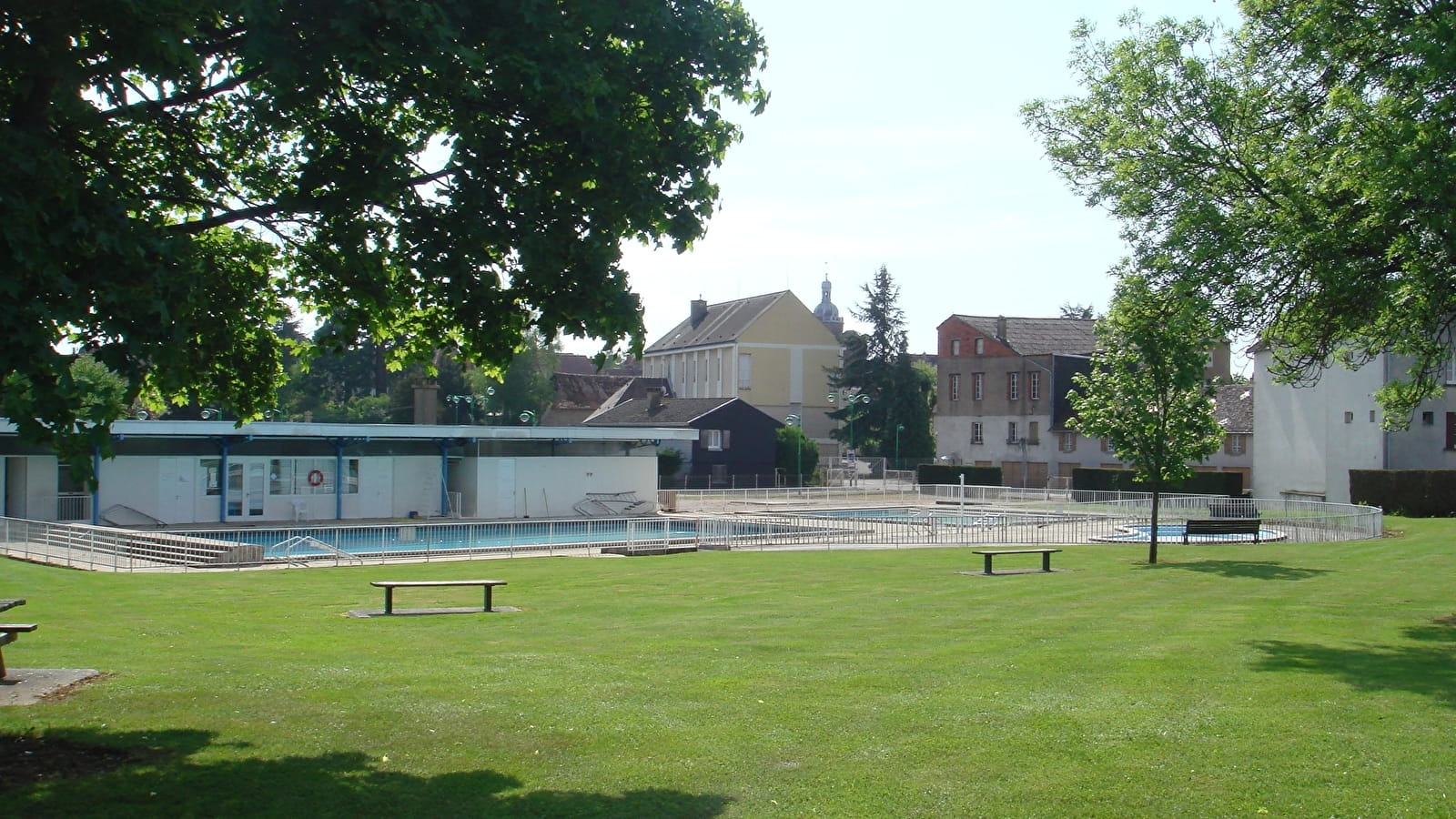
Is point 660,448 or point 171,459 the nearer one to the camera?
point 171,459

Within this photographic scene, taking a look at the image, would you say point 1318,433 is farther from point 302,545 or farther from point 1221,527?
point 302,545

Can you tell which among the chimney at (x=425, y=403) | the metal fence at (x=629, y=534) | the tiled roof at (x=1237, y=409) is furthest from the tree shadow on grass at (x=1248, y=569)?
the tiled roof at (x=1237, y=409)

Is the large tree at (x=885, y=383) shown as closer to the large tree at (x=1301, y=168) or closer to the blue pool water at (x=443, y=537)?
the blue pool water at (x=443, y=537)

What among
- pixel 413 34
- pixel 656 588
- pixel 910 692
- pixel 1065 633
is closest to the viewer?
pixel 413 34

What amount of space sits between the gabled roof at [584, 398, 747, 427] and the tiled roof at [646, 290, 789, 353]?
1859cm

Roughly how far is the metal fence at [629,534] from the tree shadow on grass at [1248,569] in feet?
27.9

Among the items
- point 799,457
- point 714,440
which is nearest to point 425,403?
point 714,440

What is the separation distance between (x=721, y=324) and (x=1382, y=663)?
90.9m

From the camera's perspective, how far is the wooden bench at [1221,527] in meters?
36.6

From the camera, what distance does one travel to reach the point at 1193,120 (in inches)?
689

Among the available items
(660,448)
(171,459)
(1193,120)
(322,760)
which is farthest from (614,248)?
(660,448)

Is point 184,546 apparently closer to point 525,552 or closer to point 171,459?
point 525,552

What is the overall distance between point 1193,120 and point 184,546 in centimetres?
2481

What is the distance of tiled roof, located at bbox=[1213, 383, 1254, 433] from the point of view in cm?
6819
